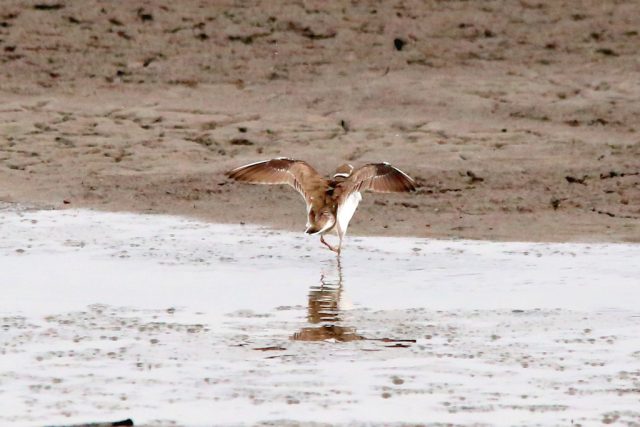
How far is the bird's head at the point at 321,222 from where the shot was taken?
11336mm

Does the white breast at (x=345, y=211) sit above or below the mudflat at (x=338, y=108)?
below

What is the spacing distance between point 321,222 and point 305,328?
234 cm

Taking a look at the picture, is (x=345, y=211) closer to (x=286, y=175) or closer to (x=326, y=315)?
(x=286, y=175)

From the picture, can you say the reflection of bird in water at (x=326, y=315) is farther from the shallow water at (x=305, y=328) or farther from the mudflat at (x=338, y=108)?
the mudflat at (x=338, y=108)

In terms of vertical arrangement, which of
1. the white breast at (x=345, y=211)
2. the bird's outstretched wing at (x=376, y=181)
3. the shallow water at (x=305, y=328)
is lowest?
the shallow water at (x=305, y=328)

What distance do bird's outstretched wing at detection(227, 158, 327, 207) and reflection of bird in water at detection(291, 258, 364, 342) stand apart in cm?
113

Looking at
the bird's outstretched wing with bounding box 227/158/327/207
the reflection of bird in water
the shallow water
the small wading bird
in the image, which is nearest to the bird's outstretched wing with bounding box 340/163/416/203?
the small wading bird

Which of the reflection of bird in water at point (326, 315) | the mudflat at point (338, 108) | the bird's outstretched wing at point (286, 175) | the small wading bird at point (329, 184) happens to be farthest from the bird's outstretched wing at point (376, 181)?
the reflection of bird in water at point (326, 315)

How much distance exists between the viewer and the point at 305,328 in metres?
9.06

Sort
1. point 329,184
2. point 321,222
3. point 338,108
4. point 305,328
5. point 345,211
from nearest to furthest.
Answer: point 305,328
point 321,222
point 345,211
point 329,184
point 338,108

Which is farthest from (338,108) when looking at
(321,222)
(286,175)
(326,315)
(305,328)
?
(305,328)

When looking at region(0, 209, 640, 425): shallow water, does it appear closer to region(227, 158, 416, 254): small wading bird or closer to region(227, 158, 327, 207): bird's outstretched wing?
region(227, 158, 416, 254): small wading bird

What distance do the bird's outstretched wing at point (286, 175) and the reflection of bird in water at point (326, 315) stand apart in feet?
3.72

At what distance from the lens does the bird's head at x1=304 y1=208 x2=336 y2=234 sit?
1134 centimetres
